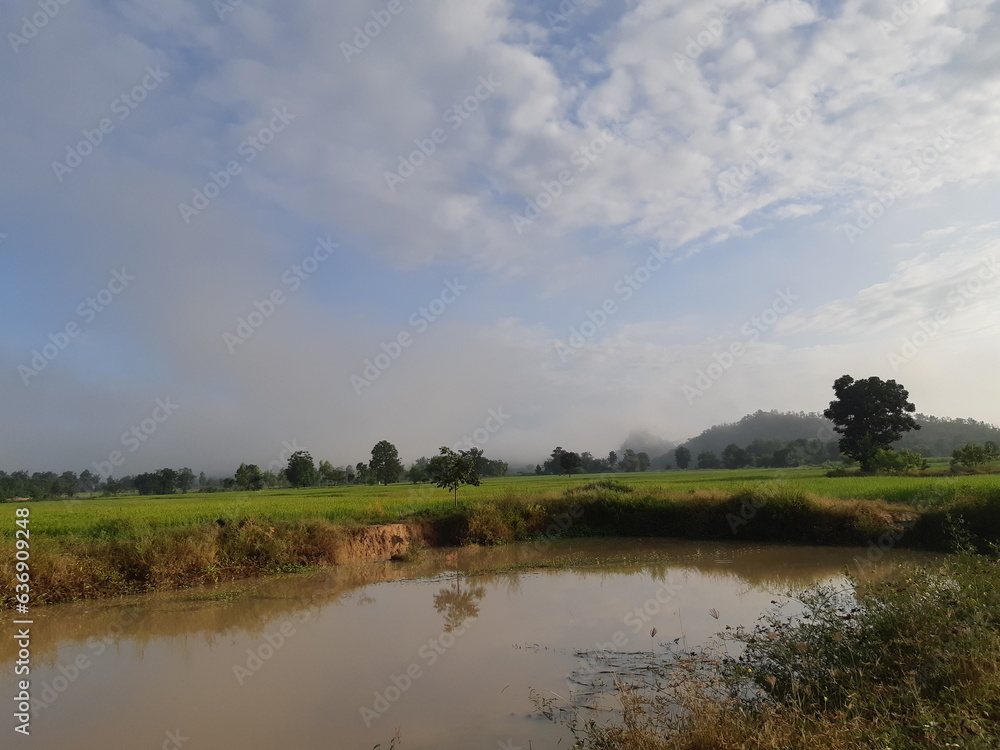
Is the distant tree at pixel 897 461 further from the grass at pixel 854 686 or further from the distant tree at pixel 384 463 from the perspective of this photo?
the distant tree at pixel 384 463

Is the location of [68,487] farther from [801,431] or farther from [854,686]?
[801,431]

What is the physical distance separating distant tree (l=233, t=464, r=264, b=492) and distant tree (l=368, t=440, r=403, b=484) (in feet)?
39.1

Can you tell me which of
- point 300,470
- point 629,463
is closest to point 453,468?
point 300,470

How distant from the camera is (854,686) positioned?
14.6 ft

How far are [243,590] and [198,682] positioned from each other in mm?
4802

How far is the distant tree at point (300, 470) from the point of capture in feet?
200

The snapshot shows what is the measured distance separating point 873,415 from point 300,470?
169 ft

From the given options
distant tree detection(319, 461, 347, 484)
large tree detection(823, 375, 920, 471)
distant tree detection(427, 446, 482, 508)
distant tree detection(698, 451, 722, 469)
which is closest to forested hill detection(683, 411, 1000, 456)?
distant tree detection(698, 451, 722, 469)

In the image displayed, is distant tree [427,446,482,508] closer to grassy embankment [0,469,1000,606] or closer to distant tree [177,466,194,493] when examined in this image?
grassy embankment [0,469,1000,606]

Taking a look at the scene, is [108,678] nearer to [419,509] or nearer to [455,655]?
[455,655]

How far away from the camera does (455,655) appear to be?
7.45 m

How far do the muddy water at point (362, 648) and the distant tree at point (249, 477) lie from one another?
50.0 m

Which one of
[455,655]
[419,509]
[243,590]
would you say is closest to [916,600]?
[455,655]

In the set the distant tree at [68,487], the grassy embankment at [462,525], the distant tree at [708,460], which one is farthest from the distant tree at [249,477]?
the distant tree at [708,460]
